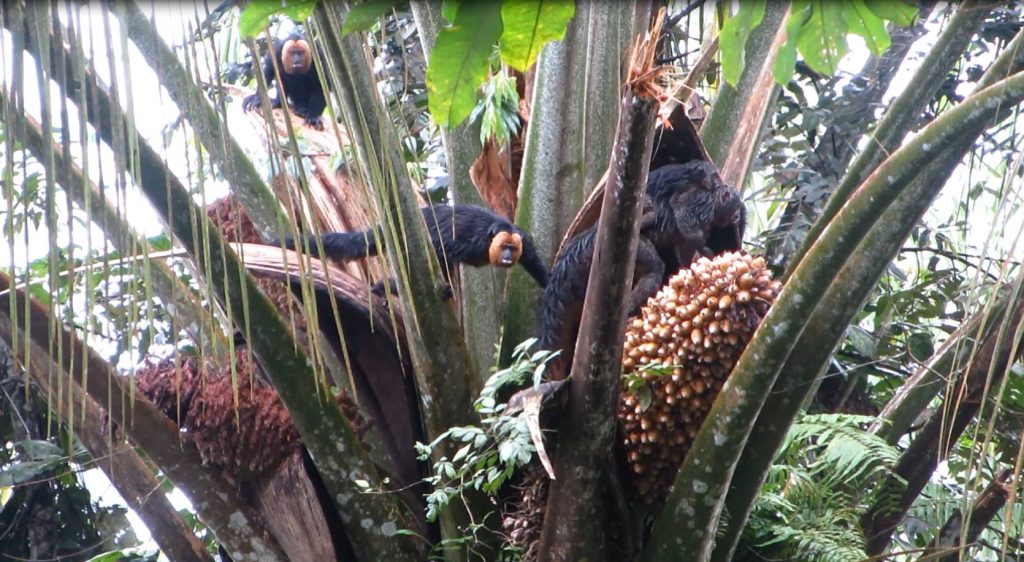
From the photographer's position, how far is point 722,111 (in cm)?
321

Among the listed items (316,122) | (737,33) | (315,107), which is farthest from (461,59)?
(315,107)

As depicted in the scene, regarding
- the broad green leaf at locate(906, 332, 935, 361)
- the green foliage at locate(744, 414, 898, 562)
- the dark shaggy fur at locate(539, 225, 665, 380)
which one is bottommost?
the green foliage at locate(744, 414, 898, 562)

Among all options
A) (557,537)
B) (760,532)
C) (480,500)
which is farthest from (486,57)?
(760,532)

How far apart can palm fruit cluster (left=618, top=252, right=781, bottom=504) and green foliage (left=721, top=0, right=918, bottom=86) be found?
0.87m

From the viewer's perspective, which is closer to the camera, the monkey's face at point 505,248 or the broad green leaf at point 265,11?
the broad green leaf at point 265,11

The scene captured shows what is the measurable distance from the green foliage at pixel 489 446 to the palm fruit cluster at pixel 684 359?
0.71ft

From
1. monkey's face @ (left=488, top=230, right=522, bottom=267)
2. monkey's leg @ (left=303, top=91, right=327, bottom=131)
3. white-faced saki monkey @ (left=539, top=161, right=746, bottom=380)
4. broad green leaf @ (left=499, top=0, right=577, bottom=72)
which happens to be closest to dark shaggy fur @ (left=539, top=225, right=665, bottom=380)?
white-faced saki monkey @ (left=539, top=161, right=746, bottom=380)

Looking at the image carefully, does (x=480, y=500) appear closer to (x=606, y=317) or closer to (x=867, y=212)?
(x=606, y=317)

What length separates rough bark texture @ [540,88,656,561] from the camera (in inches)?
75.0

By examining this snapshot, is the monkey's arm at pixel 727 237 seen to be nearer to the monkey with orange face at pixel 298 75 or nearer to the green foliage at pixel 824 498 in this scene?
the green foliage at pixel 824 498

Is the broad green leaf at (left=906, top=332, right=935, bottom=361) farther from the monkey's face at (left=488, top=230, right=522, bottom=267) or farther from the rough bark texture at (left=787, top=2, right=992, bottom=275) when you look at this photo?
the monkey's face at (left=488, top=230, right=522, bottom=267)

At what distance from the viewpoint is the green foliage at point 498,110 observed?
3174 millimetres

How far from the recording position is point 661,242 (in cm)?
327

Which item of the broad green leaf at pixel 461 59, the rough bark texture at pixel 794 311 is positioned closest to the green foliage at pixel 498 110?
the rough bark texture at pixel 794 311
